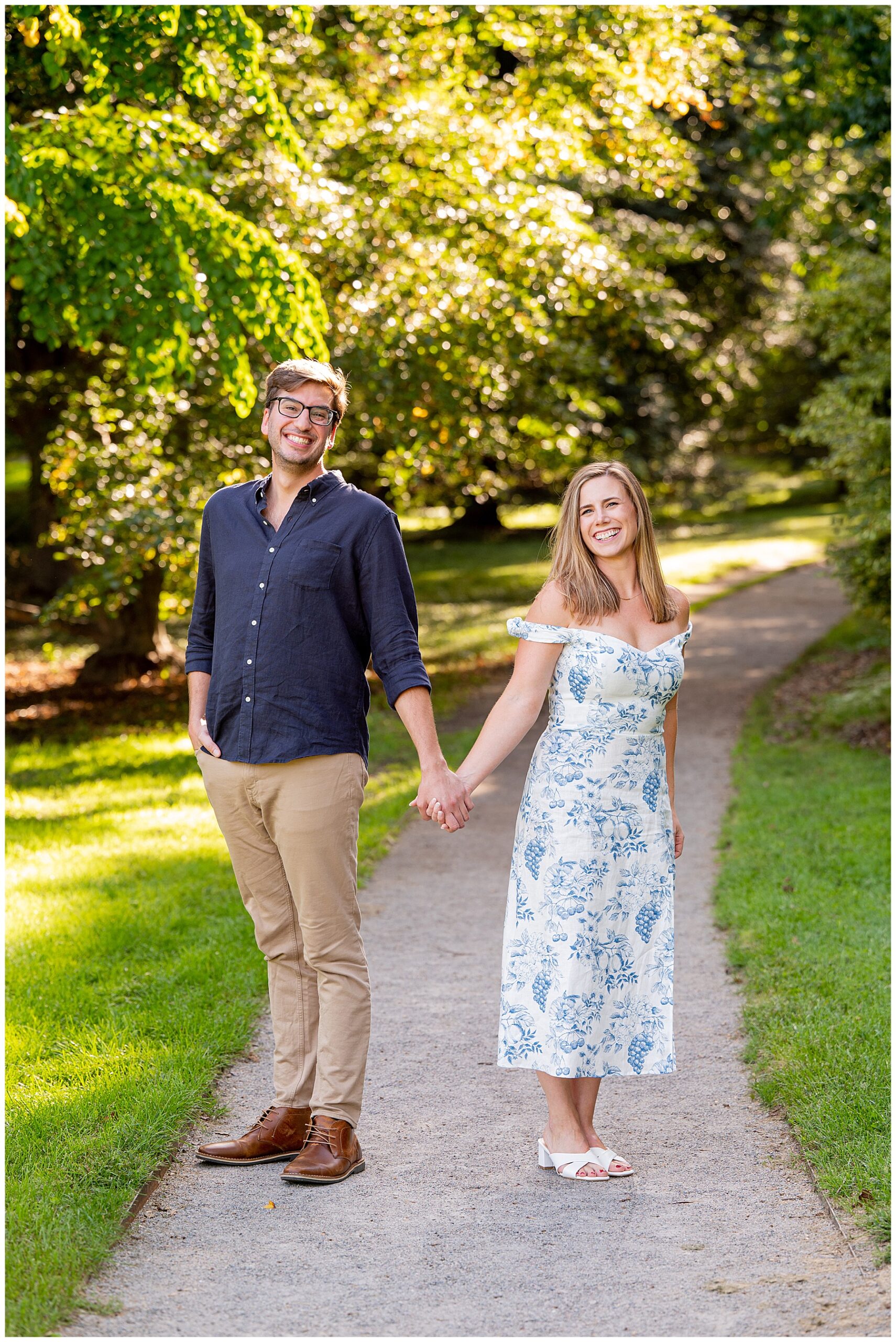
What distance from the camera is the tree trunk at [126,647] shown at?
13664 mm

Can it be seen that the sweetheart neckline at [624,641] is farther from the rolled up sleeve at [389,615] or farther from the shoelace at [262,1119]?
the shoelace at [262,1119]

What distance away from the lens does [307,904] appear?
12.6ft

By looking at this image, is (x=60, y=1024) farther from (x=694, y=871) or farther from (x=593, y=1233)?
(x=694, y=871)

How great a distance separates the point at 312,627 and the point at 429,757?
19.7 inches

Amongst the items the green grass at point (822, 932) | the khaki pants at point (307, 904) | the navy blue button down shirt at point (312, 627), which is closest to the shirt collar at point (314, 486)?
the navy blue button down shirt at point (312, 627)

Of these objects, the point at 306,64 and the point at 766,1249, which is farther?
the point at 306,64

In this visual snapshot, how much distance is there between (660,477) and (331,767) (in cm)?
1793

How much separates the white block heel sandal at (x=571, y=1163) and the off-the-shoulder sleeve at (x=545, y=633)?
1.53 m

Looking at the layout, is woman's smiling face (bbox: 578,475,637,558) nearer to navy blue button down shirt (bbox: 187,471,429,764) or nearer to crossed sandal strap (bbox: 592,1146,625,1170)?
navy blue button down shirt (bbox: 187,471,429,764)

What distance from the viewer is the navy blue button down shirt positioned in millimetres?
3777

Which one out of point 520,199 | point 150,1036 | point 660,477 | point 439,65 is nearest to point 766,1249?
point 150,1036

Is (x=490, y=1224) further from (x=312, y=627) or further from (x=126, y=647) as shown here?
(x=126, y=647)

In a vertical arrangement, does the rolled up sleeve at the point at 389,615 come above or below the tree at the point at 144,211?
below

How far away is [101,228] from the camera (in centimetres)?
722
